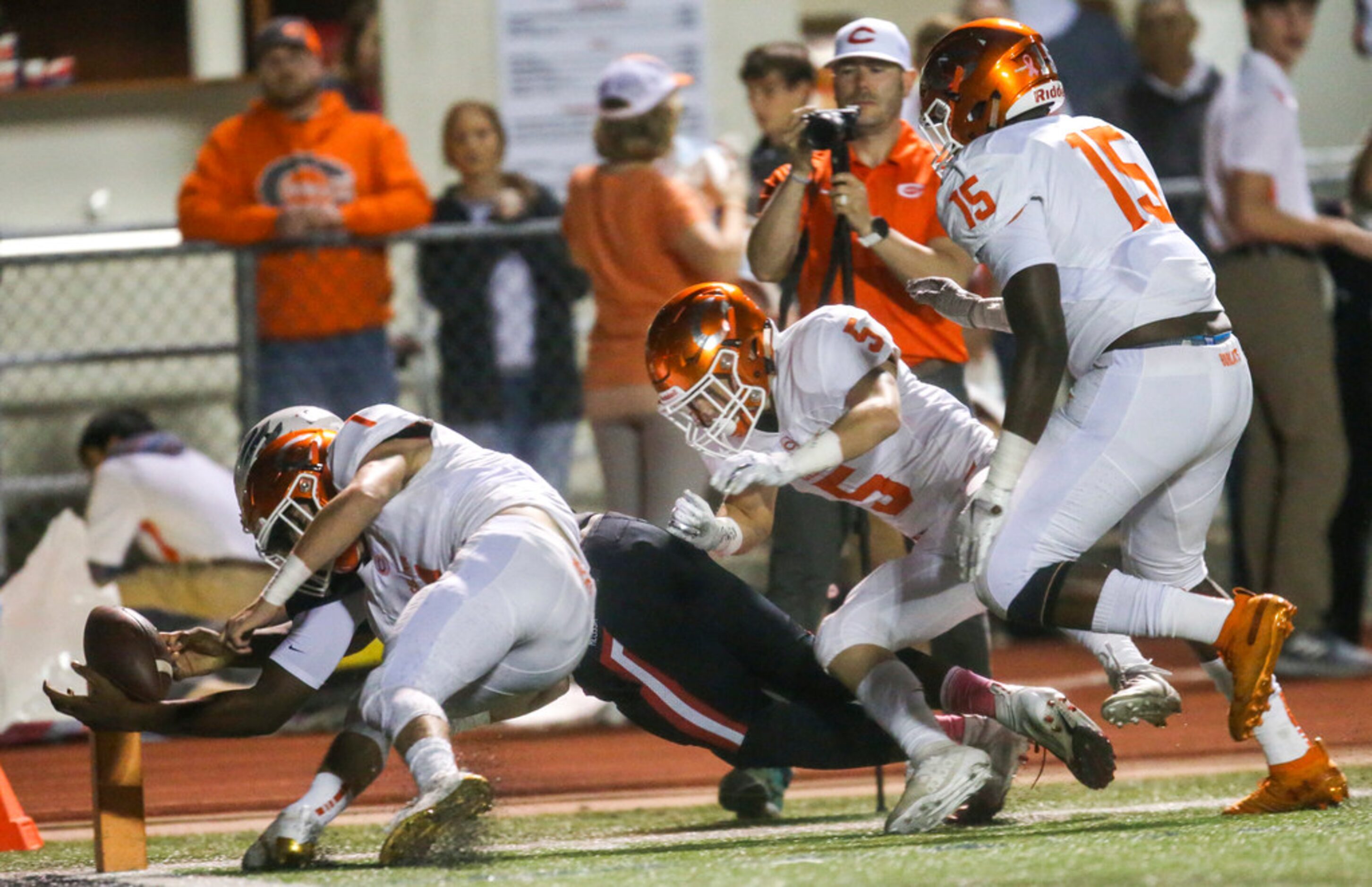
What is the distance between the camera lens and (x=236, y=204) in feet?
24.7

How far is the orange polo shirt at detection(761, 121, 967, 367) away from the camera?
5.51 meters

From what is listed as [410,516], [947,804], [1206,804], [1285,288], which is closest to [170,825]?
[410,516]

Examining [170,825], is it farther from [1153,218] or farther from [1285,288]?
[1285,288]

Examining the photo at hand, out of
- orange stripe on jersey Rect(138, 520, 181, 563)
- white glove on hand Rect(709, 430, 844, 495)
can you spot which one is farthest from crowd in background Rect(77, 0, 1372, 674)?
Answer: white glove on hand Rect(709, 430, 844, 495)

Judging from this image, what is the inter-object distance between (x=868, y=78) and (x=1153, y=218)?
141 centimetres

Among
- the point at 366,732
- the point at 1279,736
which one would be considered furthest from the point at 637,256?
the point at 1279,736

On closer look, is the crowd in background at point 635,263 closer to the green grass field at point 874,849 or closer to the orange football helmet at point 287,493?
the green grass field at point 874,849

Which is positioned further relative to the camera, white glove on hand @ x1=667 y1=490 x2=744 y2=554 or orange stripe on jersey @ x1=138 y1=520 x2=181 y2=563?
orange stripe on jersey @ x1=138 y1=520 x2=181 y2=563

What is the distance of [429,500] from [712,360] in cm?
71

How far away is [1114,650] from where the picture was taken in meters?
4.57

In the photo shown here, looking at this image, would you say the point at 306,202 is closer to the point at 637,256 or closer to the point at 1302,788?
the point at 637,256

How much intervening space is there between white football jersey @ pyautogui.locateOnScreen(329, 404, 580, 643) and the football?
499 millimetres

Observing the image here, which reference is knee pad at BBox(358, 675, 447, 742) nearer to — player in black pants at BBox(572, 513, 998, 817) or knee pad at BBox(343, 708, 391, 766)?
knee pad at BBox(343, 708, 391, 766)

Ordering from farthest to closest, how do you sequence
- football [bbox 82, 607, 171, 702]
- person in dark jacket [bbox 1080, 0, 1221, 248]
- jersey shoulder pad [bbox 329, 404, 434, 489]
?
person in dark jacket [bbox 1080, 0, 1221, 248], jersey shoulder pad [bbox 329, 404, 434, 489], football [bbox 82, 607, 171, 702]
